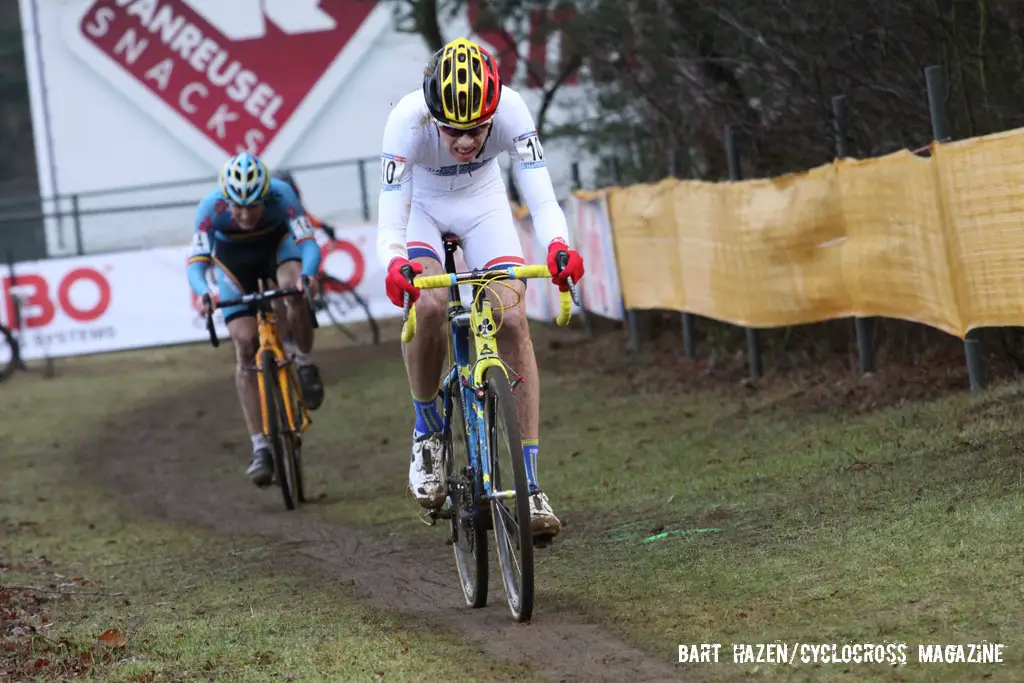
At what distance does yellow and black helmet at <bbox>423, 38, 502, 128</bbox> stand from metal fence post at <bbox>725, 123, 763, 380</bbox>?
6753 millimetres

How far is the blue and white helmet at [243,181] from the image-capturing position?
34.0ft

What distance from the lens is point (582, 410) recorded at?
13.5 m

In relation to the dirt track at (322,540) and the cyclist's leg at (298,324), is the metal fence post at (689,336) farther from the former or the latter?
the cyclist's leg at (298,324)

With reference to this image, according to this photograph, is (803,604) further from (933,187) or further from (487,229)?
(933,187)

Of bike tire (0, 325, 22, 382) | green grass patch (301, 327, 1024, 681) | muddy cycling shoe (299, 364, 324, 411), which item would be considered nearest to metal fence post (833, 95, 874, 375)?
green grass patch (301, 327, 1024, 681)

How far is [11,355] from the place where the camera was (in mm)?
22688

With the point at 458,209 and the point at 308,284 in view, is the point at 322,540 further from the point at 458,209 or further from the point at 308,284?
the point at 458,209

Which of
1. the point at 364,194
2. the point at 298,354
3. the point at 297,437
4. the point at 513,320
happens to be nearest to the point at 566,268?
the point at 513,320

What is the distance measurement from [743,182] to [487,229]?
572cm

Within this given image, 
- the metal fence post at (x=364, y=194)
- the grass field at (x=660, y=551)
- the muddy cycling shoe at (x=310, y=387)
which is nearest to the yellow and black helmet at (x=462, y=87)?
the grass field at (x=660, y=551)

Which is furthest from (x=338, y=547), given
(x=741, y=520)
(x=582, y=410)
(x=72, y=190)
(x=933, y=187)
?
(x=72, y=190)

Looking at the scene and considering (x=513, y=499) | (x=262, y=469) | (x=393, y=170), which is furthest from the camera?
(x=262, y=469)

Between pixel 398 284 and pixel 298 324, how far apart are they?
16.4ft

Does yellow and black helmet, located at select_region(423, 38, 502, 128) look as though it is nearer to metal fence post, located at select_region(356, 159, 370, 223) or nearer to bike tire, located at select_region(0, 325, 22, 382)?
bike tire, located at select_region(0, 325, 22, 382)
